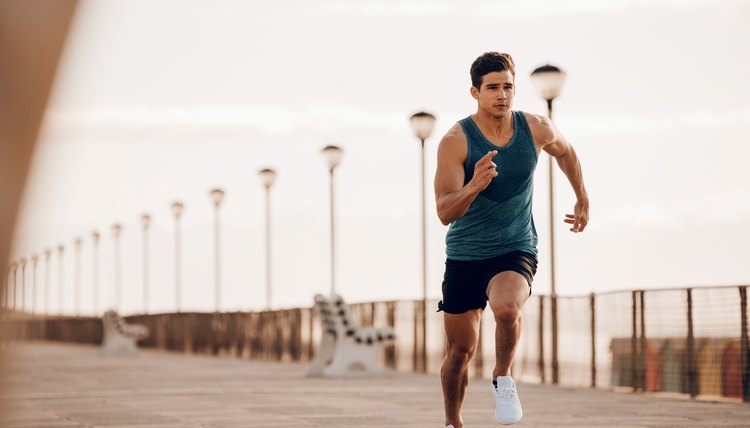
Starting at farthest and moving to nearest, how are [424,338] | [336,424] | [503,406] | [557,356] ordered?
[424,338]
[557,356]
[336,424]
[503,406]

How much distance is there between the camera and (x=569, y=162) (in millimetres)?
6855

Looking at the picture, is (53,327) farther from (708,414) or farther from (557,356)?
(708,414)

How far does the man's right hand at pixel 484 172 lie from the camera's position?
5.63 metres

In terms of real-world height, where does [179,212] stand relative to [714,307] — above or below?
above

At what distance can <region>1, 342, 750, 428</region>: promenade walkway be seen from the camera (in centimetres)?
1048

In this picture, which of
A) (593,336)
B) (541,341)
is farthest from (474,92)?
(541,341)

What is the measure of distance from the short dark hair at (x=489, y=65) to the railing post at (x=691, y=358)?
29.6 ft

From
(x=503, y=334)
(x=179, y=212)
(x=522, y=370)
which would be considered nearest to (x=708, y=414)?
(x=503, y=334)

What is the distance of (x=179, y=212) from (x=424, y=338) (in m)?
35.5

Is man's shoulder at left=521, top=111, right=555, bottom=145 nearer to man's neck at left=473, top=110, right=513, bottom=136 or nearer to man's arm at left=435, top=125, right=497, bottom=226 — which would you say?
man's neck at left=473, top=110, right=513, bottom=136

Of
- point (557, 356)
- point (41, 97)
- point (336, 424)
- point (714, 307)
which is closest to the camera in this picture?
point (41, 97)

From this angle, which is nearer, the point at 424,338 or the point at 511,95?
the point at 511,95

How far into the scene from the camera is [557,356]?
19.0 m

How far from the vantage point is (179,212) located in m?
58.0
